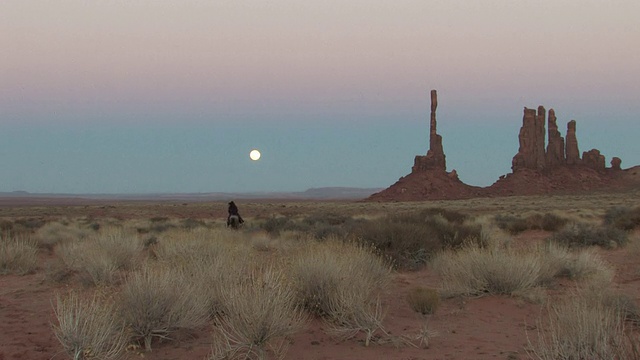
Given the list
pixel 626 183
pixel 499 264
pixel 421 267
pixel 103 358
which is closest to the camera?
pixel 103 358

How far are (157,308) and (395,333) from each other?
3085mm

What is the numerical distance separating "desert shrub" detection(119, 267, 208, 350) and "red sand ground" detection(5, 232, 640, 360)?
211 millimetres

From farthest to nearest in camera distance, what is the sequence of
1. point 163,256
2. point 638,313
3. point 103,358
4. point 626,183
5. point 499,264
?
1. point 626,183
2. point 163,256
3. point 499,264
4. point 638,313
5. point 103,358

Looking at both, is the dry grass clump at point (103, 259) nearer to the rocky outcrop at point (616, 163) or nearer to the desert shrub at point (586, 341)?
the desert shrub at point (586, 341)

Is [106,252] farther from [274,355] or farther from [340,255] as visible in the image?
[274,355]

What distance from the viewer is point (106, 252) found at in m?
12.4

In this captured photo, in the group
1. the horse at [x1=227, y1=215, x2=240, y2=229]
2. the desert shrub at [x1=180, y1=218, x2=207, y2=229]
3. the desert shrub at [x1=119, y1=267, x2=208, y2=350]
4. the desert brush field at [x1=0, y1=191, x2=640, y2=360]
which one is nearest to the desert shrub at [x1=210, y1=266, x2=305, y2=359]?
the desert brush field at [x1=0, y1=191, x2=640, y2=360]

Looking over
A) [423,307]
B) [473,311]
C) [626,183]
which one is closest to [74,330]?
[423,307]

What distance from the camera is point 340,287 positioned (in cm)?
763

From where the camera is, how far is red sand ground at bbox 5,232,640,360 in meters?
6.55

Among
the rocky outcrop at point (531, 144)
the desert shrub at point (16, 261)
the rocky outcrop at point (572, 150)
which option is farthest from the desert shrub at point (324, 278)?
the rocky outcrop at point (572, 150)

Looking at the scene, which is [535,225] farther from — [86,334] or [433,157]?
[433,157]

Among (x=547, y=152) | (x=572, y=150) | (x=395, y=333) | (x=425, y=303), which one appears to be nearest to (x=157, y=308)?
(x=395, y=333)

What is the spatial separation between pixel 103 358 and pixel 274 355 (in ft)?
5.98
